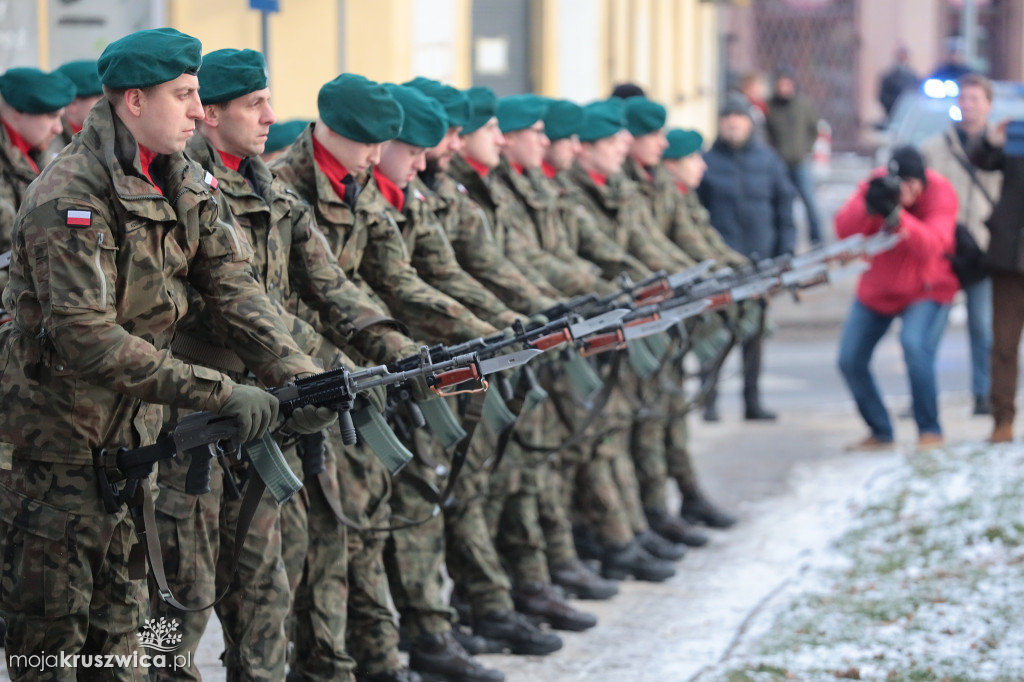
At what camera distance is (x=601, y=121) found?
803cm

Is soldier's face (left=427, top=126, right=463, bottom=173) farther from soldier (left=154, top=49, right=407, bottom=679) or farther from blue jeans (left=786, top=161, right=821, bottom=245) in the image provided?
blue jeans (left=786, top=161, right=821, bottom=245)

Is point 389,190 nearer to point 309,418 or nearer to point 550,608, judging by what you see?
point 309,418

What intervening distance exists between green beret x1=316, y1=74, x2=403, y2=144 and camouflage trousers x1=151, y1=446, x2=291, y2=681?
124 cm

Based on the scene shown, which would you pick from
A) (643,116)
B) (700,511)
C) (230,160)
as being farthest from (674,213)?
(230,160)

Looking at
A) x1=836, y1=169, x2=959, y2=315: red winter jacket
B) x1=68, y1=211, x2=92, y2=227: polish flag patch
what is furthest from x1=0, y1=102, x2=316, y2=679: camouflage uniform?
x1=836, y1=169, x2=959, y2=315: red winter jacket

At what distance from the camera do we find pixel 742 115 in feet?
36.1

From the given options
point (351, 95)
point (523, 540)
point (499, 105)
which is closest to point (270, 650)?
point (351, 95)

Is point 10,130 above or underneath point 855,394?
Answer: above

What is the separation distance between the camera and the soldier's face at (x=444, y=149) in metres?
6.38

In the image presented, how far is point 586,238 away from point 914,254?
2942 millimetres

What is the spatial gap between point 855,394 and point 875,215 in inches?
45.1

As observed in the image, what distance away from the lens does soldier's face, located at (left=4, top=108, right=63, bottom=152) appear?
21.4ft

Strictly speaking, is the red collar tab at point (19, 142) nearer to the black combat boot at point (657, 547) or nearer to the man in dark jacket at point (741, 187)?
the black combat boot at point (657, 547)

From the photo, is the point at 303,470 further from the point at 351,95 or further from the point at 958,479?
the point at 958,479
